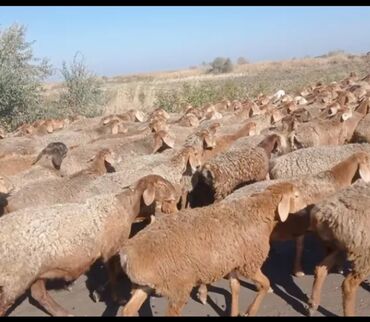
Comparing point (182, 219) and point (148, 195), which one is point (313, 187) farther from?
point (148, 195)

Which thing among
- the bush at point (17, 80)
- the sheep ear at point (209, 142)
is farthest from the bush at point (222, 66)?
the sheep ear at point (209, 142)

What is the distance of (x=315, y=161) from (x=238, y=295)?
3.25 meters

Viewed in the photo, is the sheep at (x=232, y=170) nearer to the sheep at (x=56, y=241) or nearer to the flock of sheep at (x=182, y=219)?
the flock of sheep at (x=182, y=219)

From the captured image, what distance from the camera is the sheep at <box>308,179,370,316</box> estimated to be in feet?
20.8

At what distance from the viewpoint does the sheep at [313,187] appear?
291 inches

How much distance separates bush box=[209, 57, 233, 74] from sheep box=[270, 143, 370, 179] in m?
59.7

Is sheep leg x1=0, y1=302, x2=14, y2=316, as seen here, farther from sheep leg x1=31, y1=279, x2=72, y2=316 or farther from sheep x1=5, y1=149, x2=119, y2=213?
sheep x1=5, y1=149, x2=119, y2=213

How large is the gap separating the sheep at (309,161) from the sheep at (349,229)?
99.0 inches

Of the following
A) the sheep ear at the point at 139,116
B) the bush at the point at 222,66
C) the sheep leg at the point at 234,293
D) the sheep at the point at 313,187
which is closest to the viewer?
the sheep leg at the point at 234,293

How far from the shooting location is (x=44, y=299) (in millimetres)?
6844

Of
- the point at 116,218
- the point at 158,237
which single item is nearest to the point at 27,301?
the point at 116,218

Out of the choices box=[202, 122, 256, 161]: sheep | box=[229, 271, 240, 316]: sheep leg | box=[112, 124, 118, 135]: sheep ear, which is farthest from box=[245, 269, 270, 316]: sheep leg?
box=[112, 124, 118, 135]: sheep ear

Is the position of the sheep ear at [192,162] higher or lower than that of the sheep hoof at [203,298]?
higher

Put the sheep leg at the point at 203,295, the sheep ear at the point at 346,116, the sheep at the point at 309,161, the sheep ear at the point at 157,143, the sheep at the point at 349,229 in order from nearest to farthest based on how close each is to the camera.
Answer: the sheep at the point at 349,229 < the sheep leg at the point at 203,295 < the sheep at the point at 309,161 < the sheep ear at the point at 157,143 < the sheep ear at the point at 346,116
